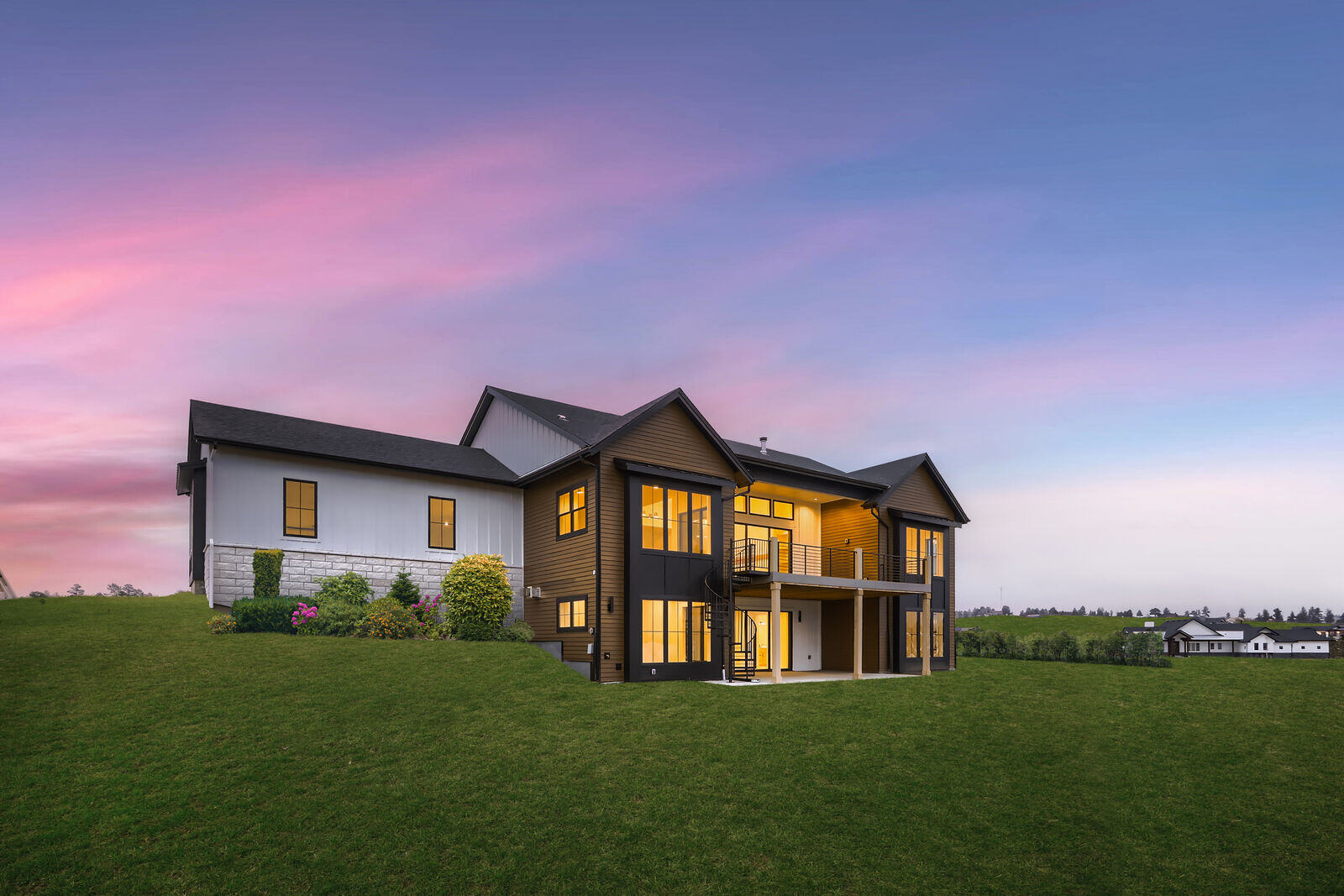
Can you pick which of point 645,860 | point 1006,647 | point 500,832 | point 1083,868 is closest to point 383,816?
point 500,832

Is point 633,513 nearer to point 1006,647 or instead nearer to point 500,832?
point 500,832

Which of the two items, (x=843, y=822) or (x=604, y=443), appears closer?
(x=843, y=822)

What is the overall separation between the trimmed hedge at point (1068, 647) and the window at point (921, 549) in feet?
→ 28.4

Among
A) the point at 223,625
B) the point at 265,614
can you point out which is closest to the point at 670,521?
the point at 265,614

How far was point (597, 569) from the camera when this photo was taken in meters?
20.5

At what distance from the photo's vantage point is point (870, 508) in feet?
93.1

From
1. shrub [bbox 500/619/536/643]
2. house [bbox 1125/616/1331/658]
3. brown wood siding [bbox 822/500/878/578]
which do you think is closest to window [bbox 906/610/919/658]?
brown wood siding [bbox 822/500/878/578]

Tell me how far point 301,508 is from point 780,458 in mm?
16881

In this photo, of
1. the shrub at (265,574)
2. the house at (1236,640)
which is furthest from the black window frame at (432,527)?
the house at (1236,640)

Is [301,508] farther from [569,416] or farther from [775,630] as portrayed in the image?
[775,630]

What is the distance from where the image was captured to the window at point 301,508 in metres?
21.3

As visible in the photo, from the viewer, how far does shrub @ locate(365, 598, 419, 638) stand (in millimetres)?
20234

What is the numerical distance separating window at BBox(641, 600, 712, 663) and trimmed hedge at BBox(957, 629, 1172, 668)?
20435 millimetres

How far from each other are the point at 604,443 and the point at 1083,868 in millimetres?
14151
